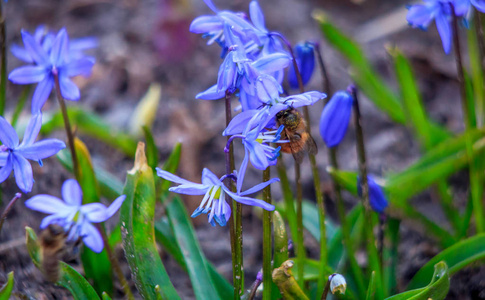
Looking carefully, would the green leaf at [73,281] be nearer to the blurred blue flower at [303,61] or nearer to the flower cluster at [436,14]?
the blurred blue flower at [303,61]

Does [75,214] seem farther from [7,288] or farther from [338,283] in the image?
[338,283]

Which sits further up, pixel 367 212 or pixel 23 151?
pixel 23 151

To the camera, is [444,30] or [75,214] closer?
[75,214]

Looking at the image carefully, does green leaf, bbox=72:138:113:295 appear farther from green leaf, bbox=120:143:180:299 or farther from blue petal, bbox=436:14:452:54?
blue petal, bbox=436:14:452:54

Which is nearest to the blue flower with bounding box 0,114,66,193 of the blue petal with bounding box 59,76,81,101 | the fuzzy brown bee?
the fuzzy brown bee

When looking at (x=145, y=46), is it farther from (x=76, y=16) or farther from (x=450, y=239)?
(x=450, y=239)

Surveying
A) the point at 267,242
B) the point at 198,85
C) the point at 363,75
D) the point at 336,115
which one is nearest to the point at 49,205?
the point at 267,242

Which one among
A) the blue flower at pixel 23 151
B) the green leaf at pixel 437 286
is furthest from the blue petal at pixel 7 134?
the green leaf at pixel 437 286
